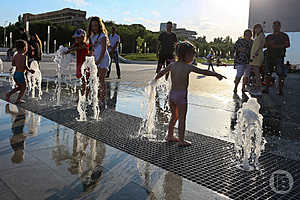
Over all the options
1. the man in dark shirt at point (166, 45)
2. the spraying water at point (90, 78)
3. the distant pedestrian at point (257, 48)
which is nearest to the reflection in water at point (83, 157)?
the spraying water at point (90, 78)

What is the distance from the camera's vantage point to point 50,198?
2.31m

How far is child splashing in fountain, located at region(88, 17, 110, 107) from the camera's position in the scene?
6.05 m

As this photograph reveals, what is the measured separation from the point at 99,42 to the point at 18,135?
2866 mm

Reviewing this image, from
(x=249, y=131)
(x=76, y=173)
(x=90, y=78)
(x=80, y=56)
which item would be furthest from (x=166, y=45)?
(x=76, y=173)

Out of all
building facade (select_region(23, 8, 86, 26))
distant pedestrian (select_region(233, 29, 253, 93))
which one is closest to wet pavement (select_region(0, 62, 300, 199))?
distant pedestrian (select_region(233, 29, 253, 93))

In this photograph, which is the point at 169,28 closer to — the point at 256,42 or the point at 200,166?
the point at 256,42

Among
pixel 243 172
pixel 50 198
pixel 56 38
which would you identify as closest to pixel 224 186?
pixel 243 172

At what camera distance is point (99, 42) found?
20.0 ft

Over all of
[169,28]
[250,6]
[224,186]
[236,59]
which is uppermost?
[250,6]

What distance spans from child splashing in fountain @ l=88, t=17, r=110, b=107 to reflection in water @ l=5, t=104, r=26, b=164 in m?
1.73

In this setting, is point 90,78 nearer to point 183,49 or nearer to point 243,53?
point 183,49

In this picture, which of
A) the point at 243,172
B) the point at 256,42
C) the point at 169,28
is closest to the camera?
the point at 243,172

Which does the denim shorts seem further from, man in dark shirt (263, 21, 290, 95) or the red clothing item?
the red clothing item

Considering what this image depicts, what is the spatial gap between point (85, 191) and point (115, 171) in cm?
50
